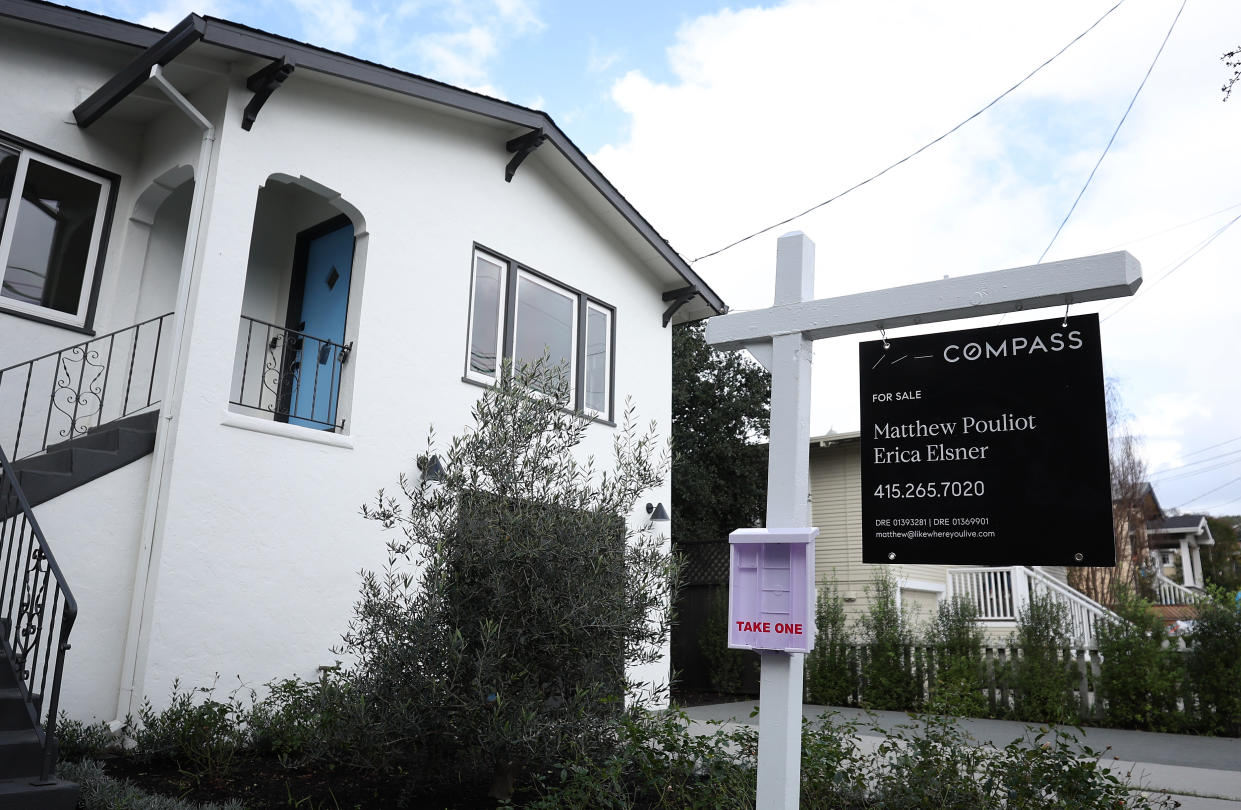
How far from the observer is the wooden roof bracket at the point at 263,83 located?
6762 millimetres

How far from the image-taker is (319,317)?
8.59 m

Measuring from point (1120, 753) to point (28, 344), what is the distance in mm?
10270

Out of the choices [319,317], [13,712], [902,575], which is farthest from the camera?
[902,575]

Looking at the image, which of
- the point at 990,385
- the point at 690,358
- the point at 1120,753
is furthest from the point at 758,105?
the point at 990,385

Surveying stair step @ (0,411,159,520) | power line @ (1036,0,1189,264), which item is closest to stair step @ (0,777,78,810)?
stair step @ (0,411,159,520)

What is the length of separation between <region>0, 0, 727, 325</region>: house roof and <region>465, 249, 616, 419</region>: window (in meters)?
1.35

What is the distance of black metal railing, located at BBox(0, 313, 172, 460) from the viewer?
22.7ft

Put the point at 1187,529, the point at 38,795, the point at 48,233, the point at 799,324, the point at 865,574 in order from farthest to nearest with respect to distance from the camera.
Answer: the point at 1187,529, the point at 865,574, the point at 48,233, the point at 38,795, the point at 799,324

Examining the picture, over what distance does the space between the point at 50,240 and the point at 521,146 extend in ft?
15.0

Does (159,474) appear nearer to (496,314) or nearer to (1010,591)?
(496,314)

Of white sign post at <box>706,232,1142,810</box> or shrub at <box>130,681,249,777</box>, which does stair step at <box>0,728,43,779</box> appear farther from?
white sign post at <box>706,232,1142,810</box>

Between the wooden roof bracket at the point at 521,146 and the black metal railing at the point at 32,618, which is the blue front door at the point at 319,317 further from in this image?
the black metal railing at the point at 32,618

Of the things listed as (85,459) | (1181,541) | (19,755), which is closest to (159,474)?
(85,459)

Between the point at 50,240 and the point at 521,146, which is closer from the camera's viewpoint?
the point at 50,240
